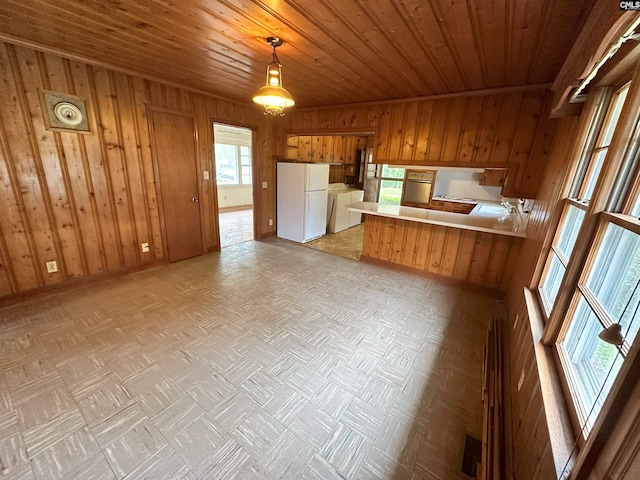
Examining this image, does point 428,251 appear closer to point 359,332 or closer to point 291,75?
point 359,332

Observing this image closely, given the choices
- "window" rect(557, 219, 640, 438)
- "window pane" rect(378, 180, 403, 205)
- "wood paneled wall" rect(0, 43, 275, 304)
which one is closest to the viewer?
"window" rect(557, 219, 640, 438)

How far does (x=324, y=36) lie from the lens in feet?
6.21

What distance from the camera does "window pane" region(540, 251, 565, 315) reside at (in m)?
1.57

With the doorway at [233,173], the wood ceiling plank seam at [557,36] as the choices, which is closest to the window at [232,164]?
the doorway at [233,173]

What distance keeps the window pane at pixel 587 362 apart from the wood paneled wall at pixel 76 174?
420 cm

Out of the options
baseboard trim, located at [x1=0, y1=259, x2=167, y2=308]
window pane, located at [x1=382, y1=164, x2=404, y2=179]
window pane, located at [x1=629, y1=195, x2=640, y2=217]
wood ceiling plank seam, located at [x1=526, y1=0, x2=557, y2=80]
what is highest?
wood ceiling plank seam, located at [x1=526, y1=0, x2=557, y2=80]

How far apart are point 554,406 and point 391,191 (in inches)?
248

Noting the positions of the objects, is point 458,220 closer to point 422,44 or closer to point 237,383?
point 422,44

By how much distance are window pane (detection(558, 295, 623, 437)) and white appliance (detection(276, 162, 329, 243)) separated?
406 cm

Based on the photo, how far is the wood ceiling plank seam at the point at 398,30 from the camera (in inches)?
60.6

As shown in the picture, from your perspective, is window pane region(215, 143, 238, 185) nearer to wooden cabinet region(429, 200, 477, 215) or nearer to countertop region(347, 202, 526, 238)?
countertop region(347, 202, 526, 238)

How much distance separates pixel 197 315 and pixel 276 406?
134 centimetres

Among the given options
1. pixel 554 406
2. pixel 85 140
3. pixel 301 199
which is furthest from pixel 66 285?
pixel 554 406

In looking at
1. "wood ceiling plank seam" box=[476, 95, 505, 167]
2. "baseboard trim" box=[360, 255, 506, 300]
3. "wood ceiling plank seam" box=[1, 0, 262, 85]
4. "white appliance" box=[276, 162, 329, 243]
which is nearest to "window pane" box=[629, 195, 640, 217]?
"wood ceiling plank seam" box=[476, 95, 505, 167]
